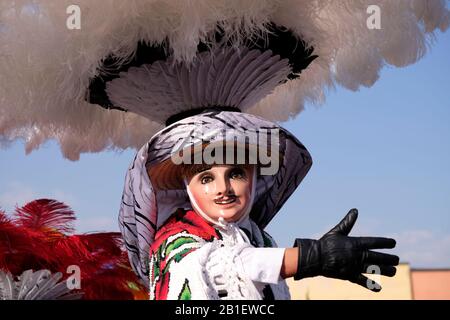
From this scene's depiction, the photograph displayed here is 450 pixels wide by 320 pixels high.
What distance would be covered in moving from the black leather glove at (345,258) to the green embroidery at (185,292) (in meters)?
0.37

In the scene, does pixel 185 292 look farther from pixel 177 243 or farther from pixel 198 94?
pixel 198 94

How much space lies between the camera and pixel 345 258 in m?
1.98

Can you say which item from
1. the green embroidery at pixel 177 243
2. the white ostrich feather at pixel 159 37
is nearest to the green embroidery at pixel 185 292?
the green embroidery at pixel 177 243

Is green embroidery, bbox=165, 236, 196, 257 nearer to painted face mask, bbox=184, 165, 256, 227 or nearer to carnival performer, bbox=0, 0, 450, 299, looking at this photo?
carnival performer, bbox=0, 0, 450, 299

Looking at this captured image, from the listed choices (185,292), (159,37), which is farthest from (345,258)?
(159,37)

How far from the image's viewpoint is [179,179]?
2.60 metres

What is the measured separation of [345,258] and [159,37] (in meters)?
1.10

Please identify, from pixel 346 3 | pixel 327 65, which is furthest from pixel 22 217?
pixel 346 3

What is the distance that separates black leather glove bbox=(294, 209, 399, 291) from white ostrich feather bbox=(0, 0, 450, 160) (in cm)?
87

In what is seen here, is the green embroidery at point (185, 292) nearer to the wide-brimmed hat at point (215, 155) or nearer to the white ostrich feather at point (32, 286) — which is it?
the wide-brimmed hat at point (215, 155)

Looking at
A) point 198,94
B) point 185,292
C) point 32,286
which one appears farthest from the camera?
point 32,286

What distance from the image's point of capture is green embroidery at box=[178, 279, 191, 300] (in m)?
2.09

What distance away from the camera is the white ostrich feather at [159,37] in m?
2.38

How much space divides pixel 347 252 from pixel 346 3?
1144 mm
